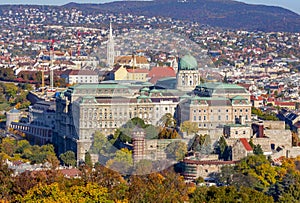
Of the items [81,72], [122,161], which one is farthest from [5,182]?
[81,72]

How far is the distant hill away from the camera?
14312 cm

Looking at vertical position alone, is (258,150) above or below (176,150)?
below

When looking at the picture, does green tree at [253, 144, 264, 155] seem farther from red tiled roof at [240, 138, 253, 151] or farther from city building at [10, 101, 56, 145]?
city building at [10, 101, 56, 145]

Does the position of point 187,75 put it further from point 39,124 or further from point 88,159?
point 39,124

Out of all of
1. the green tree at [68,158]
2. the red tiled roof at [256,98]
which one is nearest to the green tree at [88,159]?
the green tree at [68,158]

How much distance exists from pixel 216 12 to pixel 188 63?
392 feet

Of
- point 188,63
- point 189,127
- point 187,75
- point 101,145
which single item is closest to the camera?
point 101,145

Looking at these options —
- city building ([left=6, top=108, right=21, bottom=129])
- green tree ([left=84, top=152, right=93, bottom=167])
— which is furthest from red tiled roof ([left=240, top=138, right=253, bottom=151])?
city building ([left=6, top=108, right=21, bottom=129])

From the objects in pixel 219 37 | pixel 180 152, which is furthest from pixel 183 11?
pixel 180 152

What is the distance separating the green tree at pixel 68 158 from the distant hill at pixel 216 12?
4088 inches

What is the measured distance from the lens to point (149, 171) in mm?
28766

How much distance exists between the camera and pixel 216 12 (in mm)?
155375

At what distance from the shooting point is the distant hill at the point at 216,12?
143125 mm

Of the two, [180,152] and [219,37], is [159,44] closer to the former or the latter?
[180,152]
